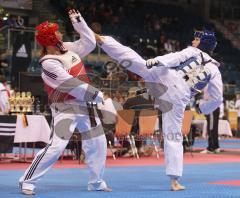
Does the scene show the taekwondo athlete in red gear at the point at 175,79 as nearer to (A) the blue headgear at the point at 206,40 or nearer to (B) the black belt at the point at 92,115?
(A) the blue headgear at the point at 206,40

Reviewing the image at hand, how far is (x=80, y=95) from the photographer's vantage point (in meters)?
6.18

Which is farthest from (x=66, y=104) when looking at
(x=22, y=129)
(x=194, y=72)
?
(x=22, y=129)

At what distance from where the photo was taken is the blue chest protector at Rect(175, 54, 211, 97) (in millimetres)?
6758

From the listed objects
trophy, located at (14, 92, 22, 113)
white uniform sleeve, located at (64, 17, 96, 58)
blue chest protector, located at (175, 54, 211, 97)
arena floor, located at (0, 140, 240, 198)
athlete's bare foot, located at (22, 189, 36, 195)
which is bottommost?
arena floor, located at (0, 140, 240, 198)

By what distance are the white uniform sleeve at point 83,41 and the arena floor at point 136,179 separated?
62.0 inches

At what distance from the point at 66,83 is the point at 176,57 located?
127cm

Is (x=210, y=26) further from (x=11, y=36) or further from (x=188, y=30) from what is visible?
(x=11, y=36)

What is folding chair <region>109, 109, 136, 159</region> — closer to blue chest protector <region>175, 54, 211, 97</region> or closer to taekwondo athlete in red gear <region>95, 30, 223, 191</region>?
taekwondo athlete in red gear <region>95, 30, 223, 191</region>

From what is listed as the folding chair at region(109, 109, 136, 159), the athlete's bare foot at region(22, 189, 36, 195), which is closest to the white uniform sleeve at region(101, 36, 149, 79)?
the athlete's bare foot at region(22, 189, 36, 195)

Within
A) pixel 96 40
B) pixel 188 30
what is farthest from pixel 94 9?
pixel 96 40

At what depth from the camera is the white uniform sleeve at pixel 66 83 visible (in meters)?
6.12

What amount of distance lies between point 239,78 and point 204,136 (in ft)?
28.7

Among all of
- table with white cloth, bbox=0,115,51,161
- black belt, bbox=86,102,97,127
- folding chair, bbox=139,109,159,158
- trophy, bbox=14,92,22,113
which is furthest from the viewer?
folding chair, bbox=139,109,159,158

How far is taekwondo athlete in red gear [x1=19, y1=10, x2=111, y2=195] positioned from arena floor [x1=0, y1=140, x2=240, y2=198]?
0.86ft
